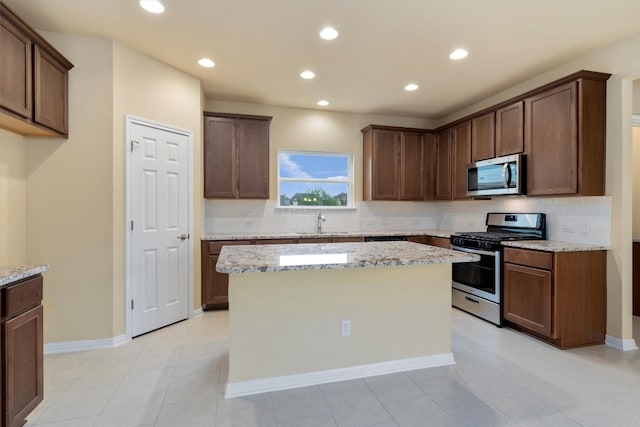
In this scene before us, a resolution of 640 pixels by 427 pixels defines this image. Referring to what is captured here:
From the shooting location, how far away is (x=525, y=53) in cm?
311

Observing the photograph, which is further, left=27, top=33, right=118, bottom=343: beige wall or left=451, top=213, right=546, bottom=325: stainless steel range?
left=451, top=213, right=546, bottom=325: stainless steel range

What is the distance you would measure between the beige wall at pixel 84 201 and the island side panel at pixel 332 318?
1570 millimetres

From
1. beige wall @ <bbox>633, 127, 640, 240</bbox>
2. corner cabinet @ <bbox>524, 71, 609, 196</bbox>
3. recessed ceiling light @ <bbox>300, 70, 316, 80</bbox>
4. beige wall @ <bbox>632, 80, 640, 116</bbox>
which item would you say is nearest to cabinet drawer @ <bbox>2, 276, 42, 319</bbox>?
recessed ceiling light @ <bbox>300, 70, 316, 80</bbox>

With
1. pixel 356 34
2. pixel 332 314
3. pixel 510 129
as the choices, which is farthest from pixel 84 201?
pixel 510 129

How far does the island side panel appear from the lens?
7.11 feet

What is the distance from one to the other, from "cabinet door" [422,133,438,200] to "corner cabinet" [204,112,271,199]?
2.44 m

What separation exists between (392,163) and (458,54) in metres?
1.95

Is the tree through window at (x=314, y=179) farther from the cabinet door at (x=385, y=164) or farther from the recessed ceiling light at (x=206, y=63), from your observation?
the recessed ceiling light at (x=206, y=63)

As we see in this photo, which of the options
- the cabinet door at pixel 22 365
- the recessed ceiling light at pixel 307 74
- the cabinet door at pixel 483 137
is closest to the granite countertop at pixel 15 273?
the cabinet door at pixel 22 365

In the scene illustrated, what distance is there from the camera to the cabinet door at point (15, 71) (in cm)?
212

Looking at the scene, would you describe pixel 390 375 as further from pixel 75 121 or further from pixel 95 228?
pixel 75 121

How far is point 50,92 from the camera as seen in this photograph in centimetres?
259

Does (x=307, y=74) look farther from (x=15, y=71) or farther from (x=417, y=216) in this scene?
(x=417, y=216)

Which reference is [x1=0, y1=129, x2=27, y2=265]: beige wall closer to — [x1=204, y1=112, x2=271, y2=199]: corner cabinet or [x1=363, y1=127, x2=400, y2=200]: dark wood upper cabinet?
[x1=204, y1=112, x2=271, y2=199]: corner cabinet
